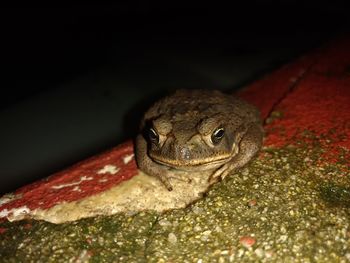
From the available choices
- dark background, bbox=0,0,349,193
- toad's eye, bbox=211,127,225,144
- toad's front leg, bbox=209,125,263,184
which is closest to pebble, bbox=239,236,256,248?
toad's front leg, bbox=209,125,263,184

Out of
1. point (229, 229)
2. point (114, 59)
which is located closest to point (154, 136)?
point (229, 229)

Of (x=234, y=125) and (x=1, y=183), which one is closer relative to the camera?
(x=234, y=125)

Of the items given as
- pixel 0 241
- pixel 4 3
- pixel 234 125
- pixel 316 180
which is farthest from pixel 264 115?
pixel 4 3

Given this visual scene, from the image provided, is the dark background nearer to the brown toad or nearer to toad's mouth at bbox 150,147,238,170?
the brown toad

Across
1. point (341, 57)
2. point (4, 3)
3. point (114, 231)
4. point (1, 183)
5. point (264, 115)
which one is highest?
point (4, 3)

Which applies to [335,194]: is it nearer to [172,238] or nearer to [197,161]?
[197,161]

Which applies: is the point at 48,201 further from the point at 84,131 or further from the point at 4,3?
the point at 4,3
